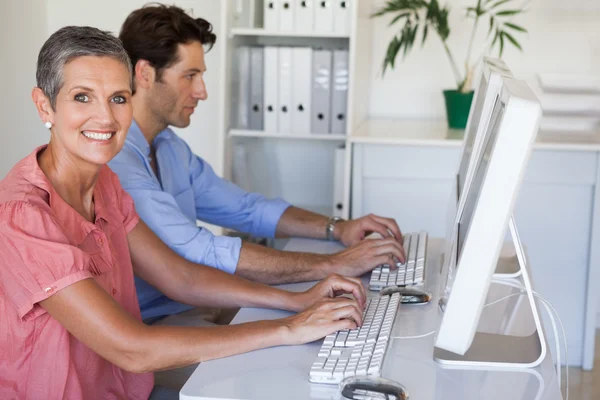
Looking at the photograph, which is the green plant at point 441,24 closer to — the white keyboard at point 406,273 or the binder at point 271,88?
the binder at point 271,88

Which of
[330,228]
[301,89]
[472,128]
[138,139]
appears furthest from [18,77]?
[472,128]

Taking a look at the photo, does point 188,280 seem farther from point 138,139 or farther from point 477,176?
point 477,176

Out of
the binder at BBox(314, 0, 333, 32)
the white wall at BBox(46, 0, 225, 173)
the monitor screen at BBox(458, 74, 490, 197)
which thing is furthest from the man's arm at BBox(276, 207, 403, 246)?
the white wall at BBox(46, 0, 225, 173)

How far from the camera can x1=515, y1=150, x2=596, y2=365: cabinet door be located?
3.06m

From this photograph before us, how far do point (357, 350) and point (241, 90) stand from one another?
200 cm

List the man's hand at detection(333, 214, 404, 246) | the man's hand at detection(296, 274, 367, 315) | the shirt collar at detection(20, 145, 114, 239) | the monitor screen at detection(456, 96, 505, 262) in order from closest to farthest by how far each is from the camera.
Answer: the monitor screen at detection(456, 96, 505, 262)
the shirt collar at detection(20, 145, 114, 239)
the man's hand at detection(296, 274, 367, 315)
the man's hand at detection(333, 214, 404, 246)

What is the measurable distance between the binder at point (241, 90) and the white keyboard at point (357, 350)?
175 centimetres

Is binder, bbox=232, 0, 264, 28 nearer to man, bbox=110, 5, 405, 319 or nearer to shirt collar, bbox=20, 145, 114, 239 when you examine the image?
man, bbox=110, 5, 405, 319

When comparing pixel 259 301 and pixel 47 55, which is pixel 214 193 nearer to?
pixel 259 301

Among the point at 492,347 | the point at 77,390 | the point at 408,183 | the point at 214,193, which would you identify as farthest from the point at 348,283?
the point at 408,183

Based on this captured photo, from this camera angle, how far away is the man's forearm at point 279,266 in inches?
74.7

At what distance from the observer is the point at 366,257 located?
1924mm

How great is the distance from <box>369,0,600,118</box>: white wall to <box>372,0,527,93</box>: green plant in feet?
0.16

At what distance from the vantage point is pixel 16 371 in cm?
142
